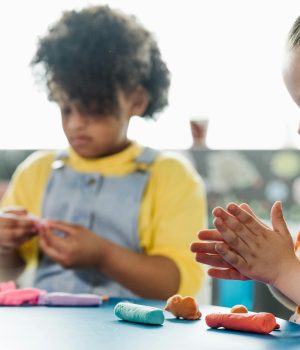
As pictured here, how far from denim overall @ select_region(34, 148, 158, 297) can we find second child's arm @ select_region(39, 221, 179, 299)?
28 mm

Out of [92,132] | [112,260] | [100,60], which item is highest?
[100,60]

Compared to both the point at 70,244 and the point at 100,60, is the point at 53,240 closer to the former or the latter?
the point at 70,244

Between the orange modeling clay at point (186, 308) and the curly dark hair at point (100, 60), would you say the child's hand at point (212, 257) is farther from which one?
the curly dark hair at point (100, 60)

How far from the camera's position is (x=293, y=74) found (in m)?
0.68

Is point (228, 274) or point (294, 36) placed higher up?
point (294, 36)

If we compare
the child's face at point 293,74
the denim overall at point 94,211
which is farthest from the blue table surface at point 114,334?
the denim overall at point 94,211

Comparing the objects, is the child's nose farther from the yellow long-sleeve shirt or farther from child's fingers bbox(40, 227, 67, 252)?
child's fingers bbox(40, 227, 67, 252)

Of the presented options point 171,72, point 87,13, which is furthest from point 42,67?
point 171,72

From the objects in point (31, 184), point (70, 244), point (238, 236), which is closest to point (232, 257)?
point (238, 236)

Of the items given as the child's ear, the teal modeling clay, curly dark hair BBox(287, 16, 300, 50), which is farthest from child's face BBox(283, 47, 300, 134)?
the child's ear

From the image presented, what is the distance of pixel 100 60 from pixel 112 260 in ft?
1.18

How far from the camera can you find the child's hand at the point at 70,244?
870mm

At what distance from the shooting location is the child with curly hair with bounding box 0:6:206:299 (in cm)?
93

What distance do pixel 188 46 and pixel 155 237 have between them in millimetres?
571
